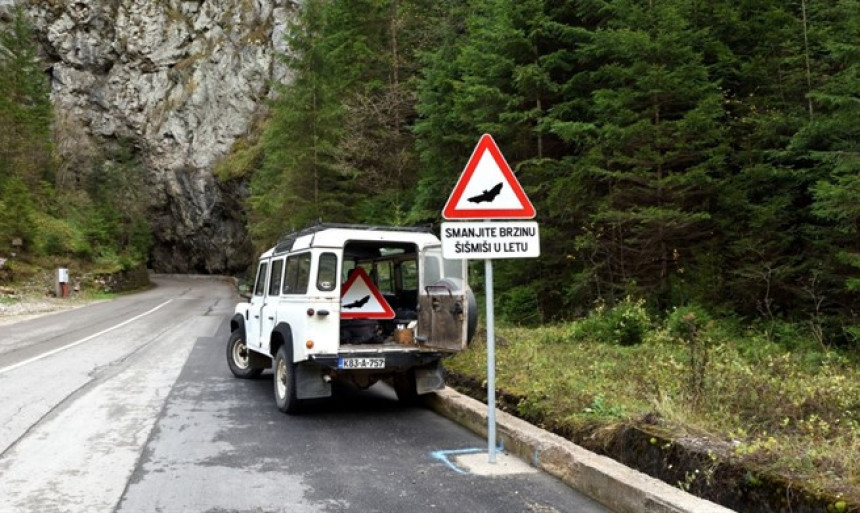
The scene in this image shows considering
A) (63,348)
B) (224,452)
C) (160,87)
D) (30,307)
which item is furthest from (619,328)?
(160,87)

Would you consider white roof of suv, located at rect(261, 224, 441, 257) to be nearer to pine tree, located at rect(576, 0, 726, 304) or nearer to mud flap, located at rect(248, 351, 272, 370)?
mud flap, located at rect(248, 351, 272, 370)

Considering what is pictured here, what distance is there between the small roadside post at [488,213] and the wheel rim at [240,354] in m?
5.87

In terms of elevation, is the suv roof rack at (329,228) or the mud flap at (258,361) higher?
the suv roof rack at (329,228)

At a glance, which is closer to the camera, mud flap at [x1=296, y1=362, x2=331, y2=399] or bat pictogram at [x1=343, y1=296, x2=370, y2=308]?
mud flap at [x1=296, y1=362, x2=331, y2=399]

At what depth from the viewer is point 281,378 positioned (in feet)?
24.0

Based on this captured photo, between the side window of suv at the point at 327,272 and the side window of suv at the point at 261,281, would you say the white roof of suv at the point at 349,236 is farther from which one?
the side window of suv at the point at 261,281

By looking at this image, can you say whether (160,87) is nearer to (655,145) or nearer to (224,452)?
(655,145)

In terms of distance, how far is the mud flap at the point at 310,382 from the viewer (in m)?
6.73

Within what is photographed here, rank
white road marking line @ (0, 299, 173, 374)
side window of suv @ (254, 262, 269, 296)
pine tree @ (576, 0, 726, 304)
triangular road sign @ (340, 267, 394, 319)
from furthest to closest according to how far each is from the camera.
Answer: pine tree @ (576, 0, 726, 304) < white road marking line @ (0, 299, 173, 374) < side window of suv @ (254, 262, 269, 296) < triangular road sign @ (340, 267, 394, 319)

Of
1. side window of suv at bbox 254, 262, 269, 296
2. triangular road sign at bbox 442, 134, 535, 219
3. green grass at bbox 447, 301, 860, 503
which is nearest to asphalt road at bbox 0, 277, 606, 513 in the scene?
green grass at bbox 447, 301, 860, 503

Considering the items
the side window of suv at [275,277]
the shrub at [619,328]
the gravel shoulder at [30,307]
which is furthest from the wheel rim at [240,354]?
the gravel shoulder at [30,307]

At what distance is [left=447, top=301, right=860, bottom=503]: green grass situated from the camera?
3602 millimetres

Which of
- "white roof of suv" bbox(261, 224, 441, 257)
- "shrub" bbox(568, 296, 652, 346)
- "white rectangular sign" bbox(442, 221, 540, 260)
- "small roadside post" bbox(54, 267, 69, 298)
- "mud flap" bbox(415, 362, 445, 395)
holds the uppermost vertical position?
"white roof of suv" bbox(261, 224, 441, 257)

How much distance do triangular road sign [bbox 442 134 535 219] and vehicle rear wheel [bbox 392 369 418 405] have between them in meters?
2.87
